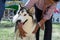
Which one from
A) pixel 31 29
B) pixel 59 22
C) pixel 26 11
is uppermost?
pixel 26 11

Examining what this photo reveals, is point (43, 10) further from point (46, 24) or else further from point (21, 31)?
point (21, 31)

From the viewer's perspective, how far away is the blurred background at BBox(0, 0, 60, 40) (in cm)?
311

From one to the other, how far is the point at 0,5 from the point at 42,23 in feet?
1.62

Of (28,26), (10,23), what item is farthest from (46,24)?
(10,23)

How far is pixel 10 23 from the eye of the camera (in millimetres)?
3854

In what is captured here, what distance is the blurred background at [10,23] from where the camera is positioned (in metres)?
3.11

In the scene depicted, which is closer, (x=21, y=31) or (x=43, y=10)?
(x=43, y=10)

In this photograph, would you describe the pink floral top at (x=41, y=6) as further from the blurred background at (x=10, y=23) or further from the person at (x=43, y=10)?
the blurred background at (x=10, y=23)

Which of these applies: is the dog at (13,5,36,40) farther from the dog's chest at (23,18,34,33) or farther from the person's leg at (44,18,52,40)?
the person's leg at (44,18,52,40)

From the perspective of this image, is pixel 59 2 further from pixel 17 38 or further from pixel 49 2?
pixel 17 38

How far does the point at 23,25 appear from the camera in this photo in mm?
2234

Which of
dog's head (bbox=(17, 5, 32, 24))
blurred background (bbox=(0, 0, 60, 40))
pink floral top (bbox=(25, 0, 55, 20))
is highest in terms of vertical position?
pink floral top (bbox=(25, 0, 55, 20))

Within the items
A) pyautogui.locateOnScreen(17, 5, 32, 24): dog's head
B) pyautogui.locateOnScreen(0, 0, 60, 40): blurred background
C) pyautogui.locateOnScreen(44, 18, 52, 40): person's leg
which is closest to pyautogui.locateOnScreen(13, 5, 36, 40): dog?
pyautogui.locateOnScreen(17, 5, 32, 24): dog's head

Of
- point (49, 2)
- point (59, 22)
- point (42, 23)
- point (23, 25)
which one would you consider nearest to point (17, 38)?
point (23, 25)
